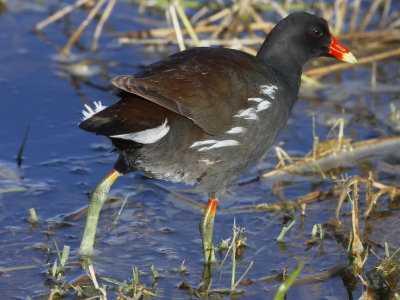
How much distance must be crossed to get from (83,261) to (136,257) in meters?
0.25

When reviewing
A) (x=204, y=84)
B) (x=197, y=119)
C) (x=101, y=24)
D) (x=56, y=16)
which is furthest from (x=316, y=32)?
(x=56, y=16)

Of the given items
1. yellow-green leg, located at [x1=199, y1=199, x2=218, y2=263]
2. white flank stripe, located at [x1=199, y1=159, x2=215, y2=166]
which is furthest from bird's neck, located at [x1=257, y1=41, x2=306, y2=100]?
yellow-green leg, located at [x1=199, y1=199, x2=218, y2=263]

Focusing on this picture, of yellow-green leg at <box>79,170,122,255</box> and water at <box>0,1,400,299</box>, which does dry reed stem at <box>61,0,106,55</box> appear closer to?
water at <box>0,1,400,299</box>

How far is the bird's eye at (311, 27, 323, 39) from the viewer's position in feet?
13.9

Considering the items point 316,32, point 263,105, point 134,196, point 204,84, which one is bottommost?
point 134,196

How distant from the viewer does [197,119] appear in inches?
134

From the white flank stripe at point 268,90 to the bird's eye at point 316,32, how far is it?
689mm

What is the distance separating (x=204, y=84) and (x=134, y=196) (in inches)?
44.0

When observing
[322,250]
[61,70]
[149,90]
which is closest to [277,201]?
[322,250]

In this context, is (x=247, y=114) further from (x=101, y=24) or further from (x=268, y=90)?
(x=101, y=24)

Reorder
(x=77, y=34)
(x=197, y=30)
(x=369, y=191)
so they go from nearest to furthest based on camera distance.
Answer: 1. (x=369, y=191)
2. (x=77, y=34)
3. (x=197, y=30)

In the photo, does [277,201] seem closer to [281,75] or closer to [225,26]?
[281,75]

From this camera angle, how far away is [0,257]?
3586 millimetres

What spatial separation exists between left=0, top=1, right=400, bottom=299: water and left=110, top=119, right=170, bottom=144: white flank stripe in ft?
2.05
